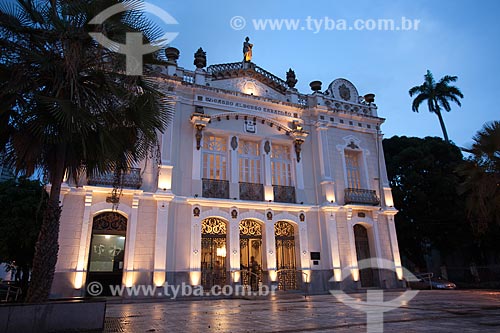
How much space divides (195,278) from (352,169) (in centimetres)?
983

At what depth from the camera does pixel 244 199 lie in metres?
14.7

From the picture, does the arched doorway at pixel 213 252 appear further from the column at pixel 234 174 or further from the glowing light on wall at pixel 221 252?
the column at pixel 234 174

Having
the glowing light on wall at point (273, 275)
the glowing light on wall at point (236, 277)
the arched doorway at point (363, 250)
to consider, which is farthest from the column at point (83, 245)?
the arched doorway at point (363, 250)

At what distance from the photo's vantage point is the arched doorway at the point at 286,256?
14.5m

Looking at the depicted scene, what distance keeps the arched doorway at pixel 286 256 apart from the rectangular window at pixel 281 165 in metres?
1.97

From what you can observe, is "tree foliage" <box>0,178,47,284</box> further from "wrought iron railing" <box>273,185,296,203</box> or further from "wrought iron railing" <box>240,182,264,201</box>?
"wrought iron railing" <box>273,185,296,203</box>

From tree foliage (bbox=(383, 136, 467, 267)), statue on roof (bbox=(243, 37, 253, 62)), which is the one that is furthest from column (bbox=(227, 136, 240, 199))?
tree foliage (bbox=(383, 136, 467, 267))

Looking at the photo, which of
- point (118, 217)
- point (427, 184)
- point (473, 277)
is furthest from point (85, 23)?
point (473, 277)

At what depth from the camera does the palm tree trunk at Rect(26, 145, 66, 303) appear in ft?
18.4

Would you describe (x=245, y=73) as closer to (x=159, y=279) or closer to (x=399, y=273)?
(x=159, y=279)

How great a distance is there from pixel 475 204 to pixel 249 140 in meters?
9.49

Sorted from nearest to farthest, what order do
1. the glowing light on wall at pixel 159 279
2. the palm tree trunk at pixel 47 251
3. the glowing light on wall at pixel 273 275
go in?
the palm tree trunk at pixel 47 251 → the glowing light on wall at pixel 159 279 → the glowing light on wall at pixel 273 275

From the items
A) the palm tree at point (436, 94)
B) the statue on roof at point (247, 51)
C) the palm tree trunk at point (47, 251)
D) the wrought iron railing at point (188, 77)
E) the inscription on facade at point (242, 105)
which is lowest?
the palm tree trunk at point (47, 251)

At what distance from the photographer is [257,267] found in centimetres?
1415
